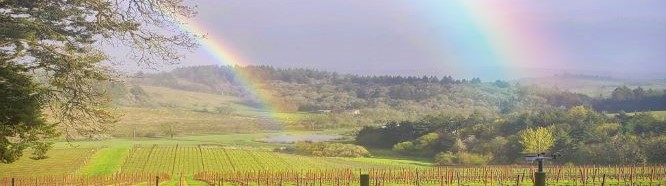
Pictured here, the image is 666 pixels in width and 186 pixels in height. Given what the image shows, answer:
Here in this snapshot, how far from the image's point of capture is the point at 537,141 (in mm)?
87312

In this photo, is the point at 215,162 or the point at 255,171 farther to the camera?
the point at 215,162

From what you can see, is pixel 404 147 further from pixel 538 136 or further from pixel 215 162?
pixel 215 162

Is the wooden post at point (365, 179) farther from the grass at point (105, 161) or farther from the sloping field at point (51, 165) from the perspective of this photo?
the grass at point (105, 161)

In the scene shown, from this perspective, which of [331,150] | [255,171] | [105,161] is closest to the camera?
[255,171]

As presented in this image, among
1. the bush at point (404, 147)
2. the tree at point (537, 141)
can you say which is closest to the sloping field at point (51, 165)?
the bush at point (404, 147)

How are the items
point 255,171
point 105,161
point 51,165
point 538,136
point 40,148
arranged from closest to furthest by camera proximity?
1. point 40,148
2. point 255,171
3. point 51,165
4. point 105,161
5. point 538,136

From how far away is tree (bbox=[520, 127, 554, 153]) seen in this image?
283 feet

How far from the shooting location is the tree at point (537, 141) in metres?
86.4

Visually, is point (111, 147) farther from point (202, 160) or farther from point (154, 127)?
point (154, 127)

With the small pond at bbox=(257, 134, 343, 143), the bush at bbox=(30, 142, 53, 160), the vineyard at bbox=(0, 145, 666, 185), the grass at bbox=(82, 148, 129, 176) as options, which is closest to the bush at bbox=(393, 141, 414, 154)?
the vineyard at bbox=(0, 145, 666, 185)

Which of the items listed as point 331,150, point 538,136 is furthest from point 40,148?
point 331,150

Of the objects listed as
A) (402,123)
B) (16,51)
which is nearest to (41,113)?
(16,51)

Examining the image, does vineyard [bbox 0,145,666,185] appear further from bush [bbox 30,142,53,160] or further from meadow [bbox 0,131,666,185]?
bush [bbox 30,142,53,160]

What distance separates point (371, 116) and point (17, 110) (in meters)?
165
